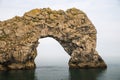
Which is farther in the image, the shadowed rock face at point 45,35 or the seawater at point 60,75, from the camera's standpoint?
the shadowed rock face at point 45,35

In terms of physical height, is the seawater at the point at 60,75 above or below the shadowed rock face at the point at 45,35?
below

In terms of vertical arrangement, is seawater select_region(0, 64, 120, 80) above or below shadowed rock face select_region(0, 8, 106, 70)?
below

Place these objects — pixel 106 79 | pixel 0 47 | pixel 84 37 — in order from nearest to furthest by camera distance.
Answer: pixel 106 79, pixel 0 47, pixel 84 37

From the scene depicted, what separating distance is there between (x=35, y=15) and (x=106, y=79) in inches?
1966

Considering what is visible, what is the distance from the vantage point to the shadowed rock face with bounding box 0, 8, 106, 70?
109 m

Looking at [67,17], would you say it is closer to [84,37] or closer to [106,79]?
[84,37]

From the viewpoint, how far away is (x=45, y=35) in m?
116

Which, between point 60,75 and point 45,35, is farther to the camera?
point 45,35

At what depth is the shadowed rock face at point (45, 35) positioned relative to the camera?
109 metres

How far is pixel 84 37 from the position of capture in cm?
11594

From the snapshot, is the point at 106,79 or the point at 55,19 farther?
the point at 55,19

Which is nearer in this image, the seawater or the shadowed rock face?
the seawater

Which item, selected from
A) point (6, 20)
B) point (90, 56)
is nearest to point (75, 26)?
point (90, 56)

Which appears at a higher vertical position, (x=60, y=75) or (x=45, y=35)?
(x=45, y=35)
